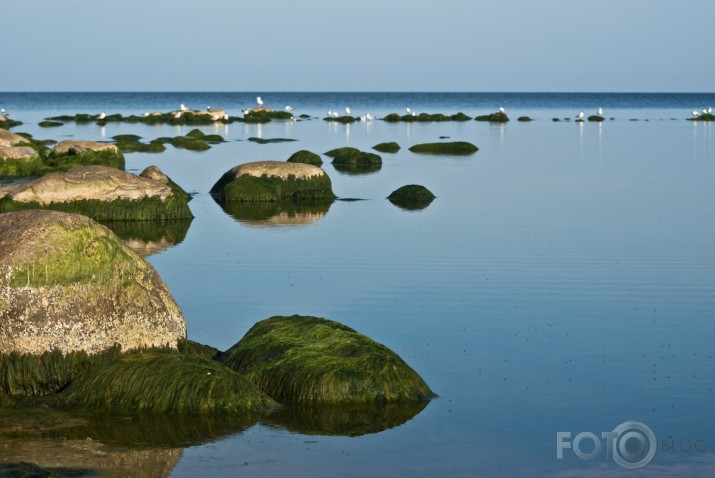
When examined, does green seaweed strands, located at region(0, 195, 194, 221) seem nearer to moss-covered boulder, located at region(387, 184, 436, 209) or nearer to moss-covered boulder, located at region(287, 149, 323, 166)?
moss-covered boulder, located at region(387, 184, 436, 209)

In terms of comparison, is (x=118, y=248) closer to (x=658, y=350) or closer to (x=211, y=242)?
(x=658, y=350)

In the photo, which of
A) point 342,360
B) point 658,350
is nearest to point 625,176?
point 658,350

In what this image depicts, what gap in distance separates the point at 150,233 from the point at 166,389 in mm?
16445

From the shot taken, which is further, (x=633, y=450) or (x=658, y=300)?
(x=658, y=300)

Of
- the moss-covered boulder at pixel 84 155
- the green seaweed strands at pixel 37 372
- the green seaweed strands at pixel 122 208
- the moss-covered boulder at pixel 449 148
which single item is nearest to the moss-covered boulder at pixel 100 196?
the green seaweed strands at pixel 122 208

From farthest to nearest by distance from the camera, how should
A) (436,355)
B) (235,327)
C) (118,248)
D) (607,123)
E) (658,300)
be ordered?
(607,123) < (658,300) < (235,327) < (436,355) < (118,248)

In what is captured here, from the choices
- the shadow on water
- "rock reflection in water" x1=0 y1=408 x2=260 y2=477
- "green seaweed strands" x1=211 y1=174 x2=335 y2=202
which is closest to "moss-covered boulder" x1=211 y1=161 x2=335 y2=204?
"green seaweed strands" x1=211 y1=174 x2=335 y2=202

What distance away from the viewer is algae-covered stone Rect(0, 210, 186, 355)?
13.5 m

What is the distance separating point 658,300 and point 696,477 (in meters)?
8.66

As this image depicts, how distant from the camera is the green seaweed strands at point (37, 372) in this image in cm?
1348

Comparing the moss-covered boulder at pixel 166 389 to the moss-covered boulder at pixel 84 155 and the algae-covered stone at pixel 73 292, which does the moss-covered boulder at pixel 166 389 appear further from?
the moss-covered boulder at pixel 84 155

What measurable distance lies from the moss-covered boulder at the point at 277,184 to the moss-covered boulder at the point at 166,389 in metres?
23.3

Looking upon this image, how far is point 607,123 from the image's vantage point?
332ft

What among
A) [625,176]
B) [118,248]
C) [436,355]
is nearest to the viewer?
[118,248]
